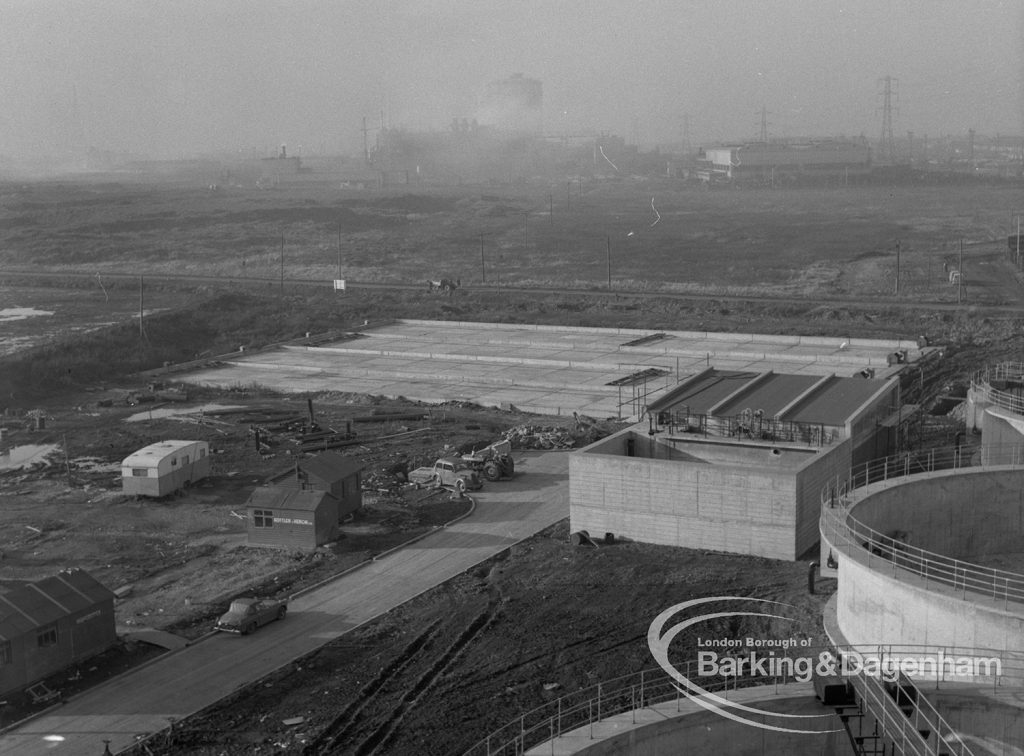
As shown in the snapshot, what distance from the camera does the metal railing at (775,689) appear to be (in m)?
9.41

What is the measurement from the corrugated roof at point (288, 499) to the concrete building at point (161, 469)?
2.80m

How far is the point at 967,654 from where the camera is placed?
33.6 feet

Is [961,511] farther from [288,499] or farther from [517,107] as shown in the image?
[517,107]

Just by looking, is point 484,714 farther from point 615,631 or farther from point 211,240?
point 211,240

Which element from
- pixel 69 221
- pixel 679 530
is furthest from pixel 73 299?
pixel 679 530

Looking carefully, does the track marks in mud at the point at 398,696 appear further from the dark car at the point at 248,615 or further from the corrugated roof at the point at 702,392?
the corrugated roof at the point at 702,392

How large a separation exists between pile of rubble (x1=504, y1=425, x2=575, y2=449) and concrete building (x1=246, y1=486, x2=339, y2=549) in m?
6.14

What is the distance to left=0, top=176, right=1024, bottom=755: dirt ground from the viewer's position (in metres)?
12.4

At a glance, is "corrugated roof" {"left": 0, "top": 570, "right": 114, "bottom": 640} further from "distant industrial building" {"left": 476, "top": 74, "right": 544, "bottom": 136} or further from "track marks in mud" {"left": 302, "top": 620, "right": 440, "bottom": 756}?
"distant industrial building" {"left": 476, "top": 74, "right": 544, "bottom": 136}

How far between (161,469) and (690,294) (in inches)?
1252

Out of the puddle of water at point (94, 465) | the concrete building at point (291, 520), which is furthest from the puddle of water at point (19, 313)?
the concrete building at point (291, 520)

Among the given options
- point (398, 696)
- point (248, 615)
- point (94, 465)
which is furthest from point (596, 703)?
point (94, 465)

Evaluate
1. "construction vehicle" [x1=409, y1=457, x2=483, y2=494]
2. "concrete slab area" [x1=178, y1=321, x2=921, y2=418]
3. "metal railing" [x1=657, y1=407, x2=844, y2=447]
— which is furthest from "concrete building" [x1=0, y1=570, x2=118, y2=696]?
"concrete slab area" [x1=178, y1=321, x2=921, y2=418]

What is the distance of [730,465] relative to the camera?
54.0 ft
